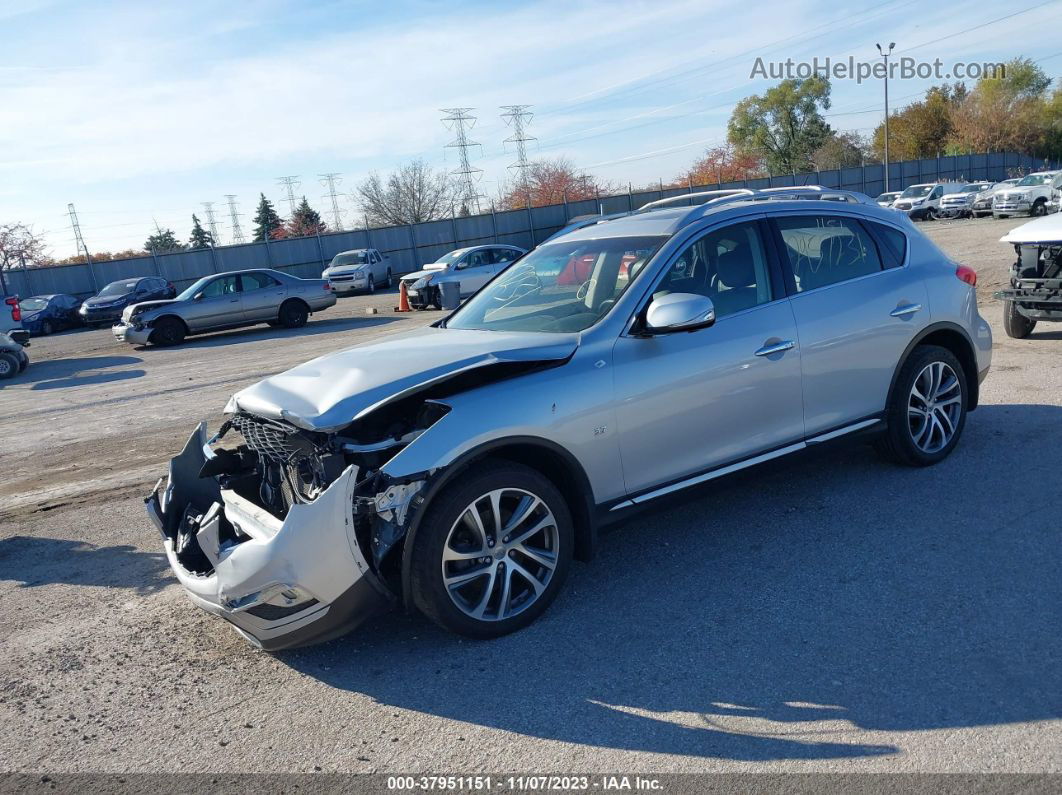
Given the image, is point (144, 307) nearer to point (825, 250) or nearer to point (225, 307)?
point (225, 307)

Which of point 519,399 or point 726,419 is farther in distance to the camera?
point 726,419

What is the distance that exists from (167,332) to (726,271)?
17.5m

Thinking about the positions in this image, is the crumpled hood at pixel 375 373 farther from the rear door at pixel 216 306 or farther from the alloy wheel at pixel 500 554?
the rear door at pixel 216 306

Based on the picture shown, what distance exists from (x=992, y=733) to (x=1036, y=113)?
89.5 m

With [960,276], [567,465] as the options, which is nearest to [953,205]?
[960,276]

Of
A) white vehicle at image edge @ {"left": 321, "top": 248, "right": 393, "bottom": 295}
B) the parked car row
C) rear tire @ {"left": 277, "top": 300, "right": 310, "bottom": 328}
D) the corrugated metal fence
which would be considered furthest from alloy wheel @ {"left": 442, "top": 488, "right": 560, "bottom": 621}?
the parked car row

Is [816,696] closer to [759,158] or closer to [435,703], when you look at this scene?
[435,703]

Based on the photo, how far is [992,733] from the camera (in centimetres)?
303

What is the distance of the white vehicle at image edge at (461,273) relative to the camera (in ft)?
74.6

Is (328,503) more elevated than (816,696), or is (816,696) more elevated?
(328,503)

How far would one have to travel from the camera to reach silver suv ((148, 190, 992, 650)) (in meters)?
3.67

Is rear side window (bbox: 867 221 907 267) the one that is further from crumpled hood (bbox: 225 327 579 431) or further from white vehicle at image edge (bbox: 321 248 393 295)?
white vehicle at image edge (bbox: 321 248 393 295)

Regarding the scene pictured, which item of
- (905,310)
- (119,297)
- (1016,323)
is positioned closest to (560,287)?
(905,310)

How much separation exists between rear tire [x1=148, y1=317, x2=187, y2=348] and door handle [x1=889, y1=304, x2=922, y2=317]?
1756cm
